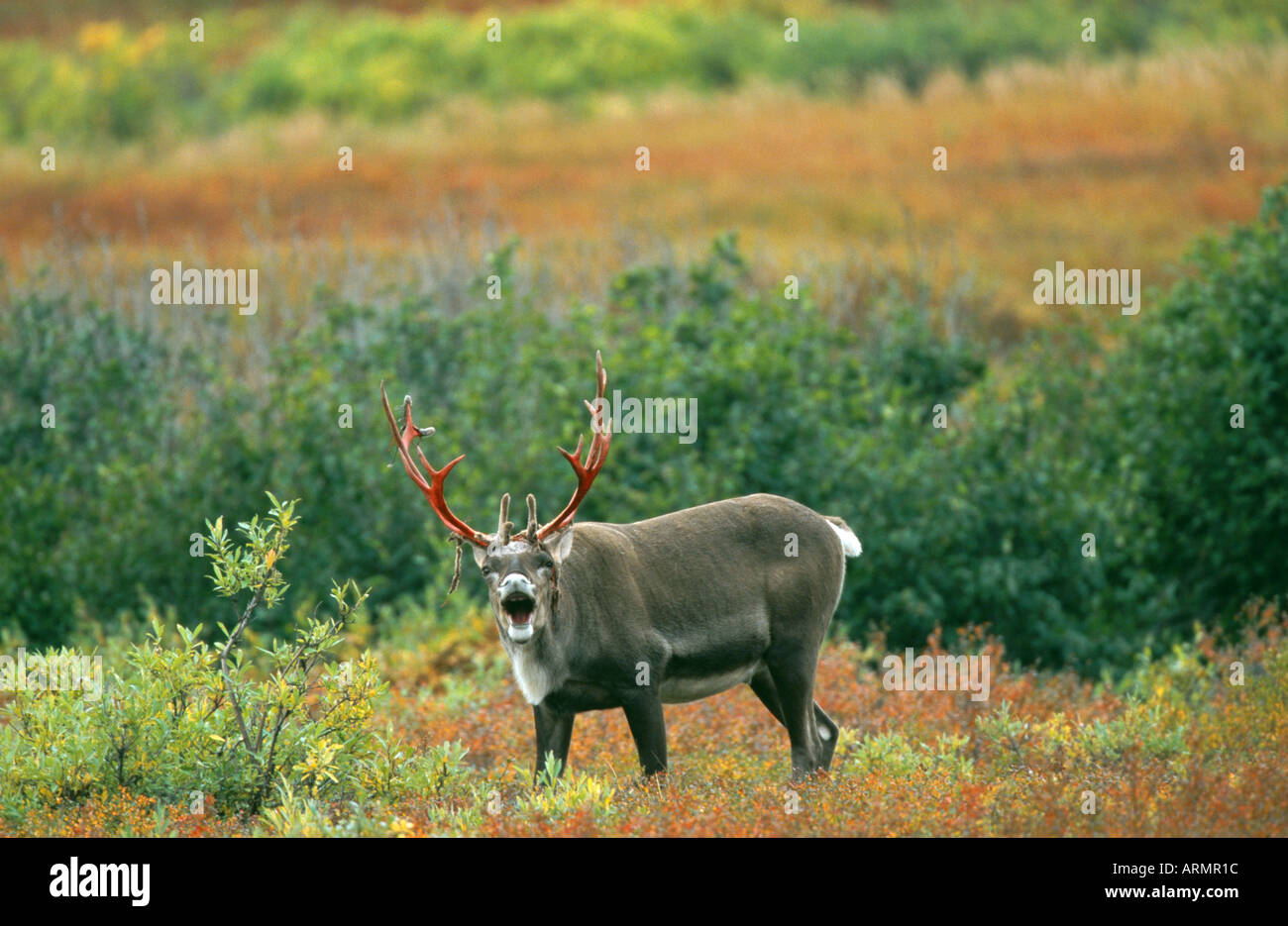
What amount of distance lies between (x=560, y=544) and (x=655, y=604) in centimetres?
69

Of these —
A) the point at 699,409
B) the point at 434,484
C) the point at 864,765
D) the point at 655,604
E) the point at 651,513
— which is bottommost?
the point at 864,765

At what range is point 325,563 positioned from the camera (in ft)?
52.4

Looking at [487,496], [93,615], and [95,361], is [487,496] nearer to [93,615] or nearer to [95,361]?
[93,615]

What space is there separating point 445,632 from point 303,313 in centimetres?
627

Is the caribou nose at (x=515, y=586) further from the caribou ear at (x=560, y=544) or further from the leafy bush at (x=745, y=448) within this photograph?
the leafy bush at (x=745, y=448)

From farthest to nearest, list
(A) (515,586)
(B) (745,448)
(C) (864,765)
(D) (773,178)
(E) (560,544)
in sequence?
(D) (773,178), (B) (745,448), (C) (864,765), (E) (560,544), (A) (515,586)

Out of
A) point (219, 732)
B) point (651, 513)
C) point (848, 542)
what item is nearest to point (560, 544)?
point (848, 542)

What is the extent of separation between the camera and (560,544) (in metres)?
8.92

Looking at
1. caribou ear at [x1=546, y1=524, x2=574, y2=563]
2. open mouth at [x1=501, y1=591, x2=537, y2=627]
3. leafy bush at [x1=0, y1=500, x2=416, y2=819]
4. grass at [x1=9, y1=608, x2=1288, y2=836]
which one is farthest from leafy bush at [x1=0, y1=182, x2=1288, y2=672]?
open mouth at [x1=501, y1=591, x2=537, y2=627]

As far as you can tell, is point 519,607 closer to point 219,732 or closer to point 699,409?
point 219,732

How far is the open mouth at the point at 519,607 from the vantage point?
8.49 m

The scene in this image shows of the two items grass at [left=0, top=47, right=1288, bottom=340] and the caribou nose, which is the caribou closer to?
the caribou nose

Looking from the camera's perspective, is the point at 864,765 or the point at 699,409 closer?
the point at 864,765

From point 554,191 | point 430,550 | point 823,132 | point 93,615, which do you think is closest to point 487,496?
point 430,550
